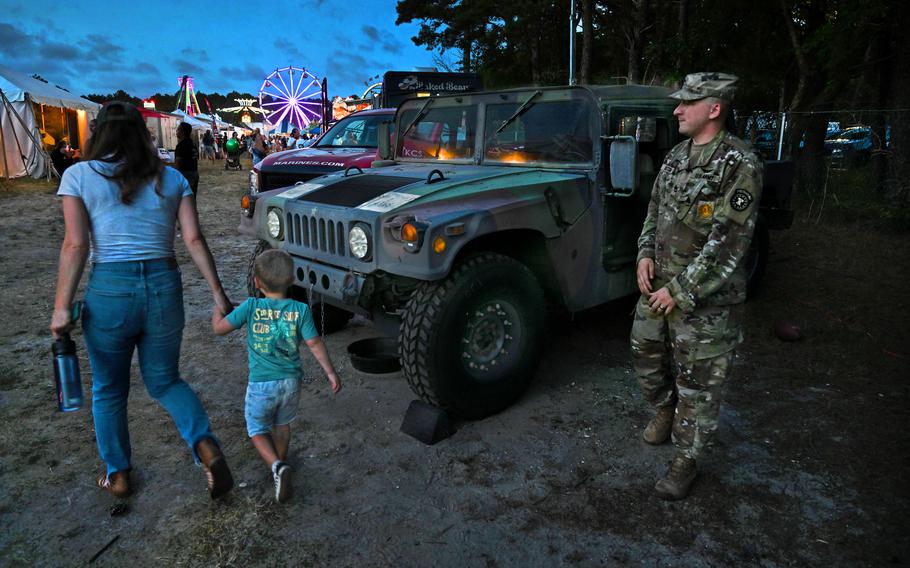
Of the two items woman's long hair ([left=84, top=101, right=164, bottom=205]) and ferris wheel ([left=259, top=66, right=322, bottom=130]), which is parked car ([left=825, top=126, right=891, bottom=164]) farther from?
ferris wheel ([left=259, top=66, right=322, bottom=130])

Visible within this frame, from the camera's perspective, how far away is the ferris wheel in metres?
33.7

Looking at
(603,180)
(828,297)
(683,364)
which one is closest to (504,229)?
(603,180)

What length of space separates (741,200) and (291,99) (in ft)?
→ 113

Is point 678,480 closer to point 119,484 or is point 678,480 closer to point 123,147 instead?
point 119,484

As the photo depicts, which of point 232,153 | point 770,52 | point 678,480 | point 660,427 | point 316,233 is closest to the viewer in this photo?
point 678,480

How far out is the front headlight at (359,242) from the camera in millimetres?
3320

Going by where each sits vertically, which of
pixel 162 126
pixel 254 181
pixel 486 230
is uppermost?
pixel 162 126

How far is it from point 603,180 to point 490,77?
23.4m

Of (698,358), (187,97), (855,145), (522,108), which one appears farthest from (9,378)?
(187,97)

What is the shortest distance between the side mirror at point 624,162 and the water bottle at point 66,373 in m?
2.80

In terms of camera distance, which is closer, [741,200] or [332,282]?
[741,200]

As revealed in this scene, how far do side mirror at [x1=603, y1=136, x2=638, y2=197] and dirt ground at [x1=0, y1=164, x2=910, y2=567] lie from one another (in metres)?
1.34

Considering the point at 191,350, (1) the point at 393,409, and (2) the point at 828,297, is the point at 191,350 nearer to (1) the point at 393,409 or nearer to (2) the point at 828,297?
(1) the point at 393,409

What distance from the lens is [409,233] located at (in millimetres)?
3094
